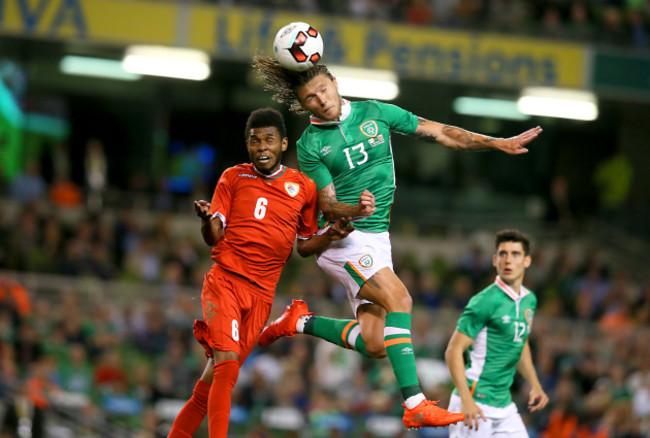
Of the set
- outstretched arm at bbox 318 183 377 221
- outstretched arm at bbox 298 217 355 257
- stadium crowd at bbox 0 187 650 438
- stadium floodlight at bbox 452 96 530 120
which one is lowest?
stadium crowd at bbox 0 187 650 438

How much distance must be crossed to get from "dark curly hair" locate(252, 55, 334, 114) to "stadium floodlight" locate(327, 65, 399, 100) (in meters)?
10.6

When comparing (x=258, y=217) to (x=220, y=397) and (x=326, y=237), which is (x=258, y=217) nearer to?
(x=326, y=237)

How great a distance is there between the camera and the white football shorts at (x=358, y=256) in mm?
6797

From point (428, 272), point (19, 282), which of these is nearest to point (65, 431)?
point (19, 282)

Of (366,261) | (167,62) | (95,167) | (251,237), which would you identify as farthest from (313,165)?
(95,167)

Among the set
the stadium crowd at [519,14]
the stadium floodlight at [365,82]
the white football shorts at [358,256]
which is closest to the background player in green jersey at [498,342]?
the white football shorts at [358,256]

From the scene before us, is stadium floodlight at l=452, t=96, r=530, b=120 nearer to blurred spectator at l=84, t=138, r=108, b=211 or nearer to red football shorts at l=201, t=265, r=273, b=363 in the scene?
blurred spectator at l=84, t=138, r=108, b=211

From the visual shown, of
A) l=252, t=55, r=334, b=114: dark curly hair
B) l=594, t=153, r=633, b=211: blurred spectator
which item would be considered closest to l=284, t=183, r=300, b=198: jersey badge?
l=252, t=55, r=334, b=114: dark curly hair

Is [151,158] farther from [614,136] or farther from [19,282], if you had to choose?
[614,136]

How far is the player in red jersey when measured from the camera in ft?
21.6

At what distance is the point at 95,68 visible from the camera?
64.1ft

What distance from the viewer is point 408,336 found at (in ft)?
21.9

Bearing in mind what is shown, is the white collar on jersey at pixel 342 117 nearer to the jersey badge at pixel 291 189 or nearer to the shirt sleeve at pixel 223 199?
the jersey badge at pixel 291 189

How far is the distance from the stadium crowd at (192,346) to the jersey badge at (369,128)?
18.6ft
